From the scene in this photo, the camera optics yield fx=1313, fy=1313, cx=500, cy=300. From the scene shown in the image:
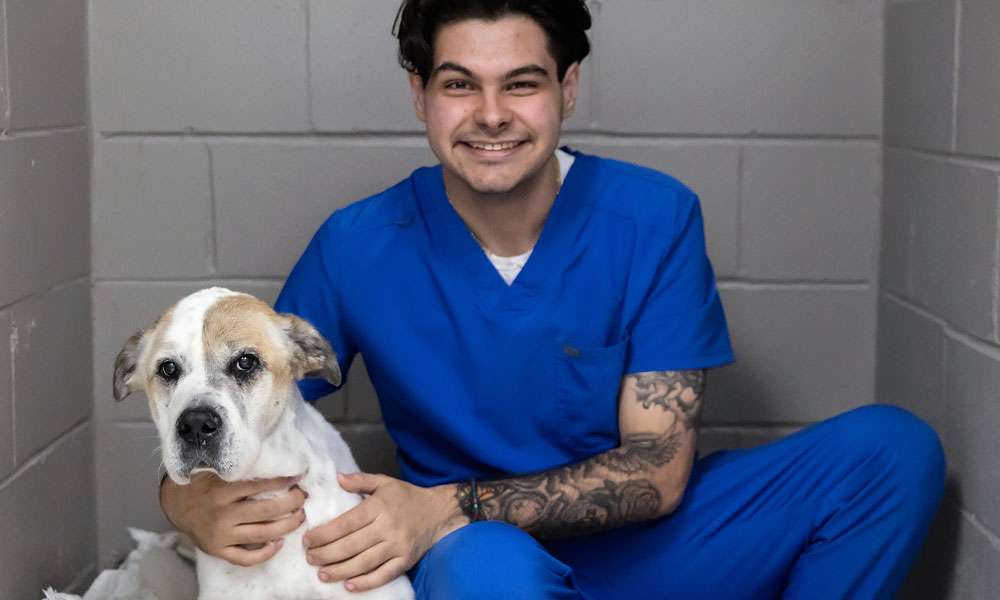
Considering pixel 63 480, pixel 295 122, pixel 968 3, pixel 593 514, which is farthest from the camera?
pixel 295 122

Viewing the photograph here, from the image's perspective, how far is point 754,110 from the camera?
2.80 meters

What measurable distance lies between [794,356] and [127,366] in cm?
153

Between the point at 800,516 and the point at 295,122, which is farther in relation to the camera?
the point at 295,122

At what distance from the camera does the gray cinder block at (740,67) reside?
9.09 feet

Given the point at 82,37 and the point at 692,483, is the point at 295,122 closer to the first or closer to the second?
the point at 82,37

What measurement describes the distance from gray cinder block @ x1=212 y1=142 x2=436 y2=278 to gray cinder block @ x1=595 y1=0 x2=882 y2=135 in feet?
1.53

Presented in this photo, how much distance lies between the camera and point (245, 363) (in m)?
1.80

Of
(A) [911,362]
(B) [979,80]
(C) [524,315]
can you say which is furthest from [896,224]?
(C) [524,315]

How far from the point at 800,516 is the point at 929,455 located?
0.23m

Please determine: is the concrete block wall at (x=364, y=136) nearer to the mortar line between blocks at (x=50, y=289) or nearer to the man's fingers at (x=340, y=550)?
the mortar line between blocks at (x=50, y=289)

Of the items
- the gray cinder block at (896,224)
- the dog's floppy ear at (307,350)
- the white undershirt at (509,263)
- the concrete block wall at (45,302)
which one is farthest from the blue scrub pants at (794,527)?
the concrete block wall at (45,302)

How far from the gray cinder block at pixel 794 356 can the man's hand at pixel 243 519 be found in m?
1.28

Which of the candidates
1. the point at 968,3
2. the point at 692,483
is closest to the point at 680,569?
the point at 692,483

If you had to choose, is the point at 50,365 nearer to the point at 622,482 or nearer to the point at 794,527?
the point at 622,482
